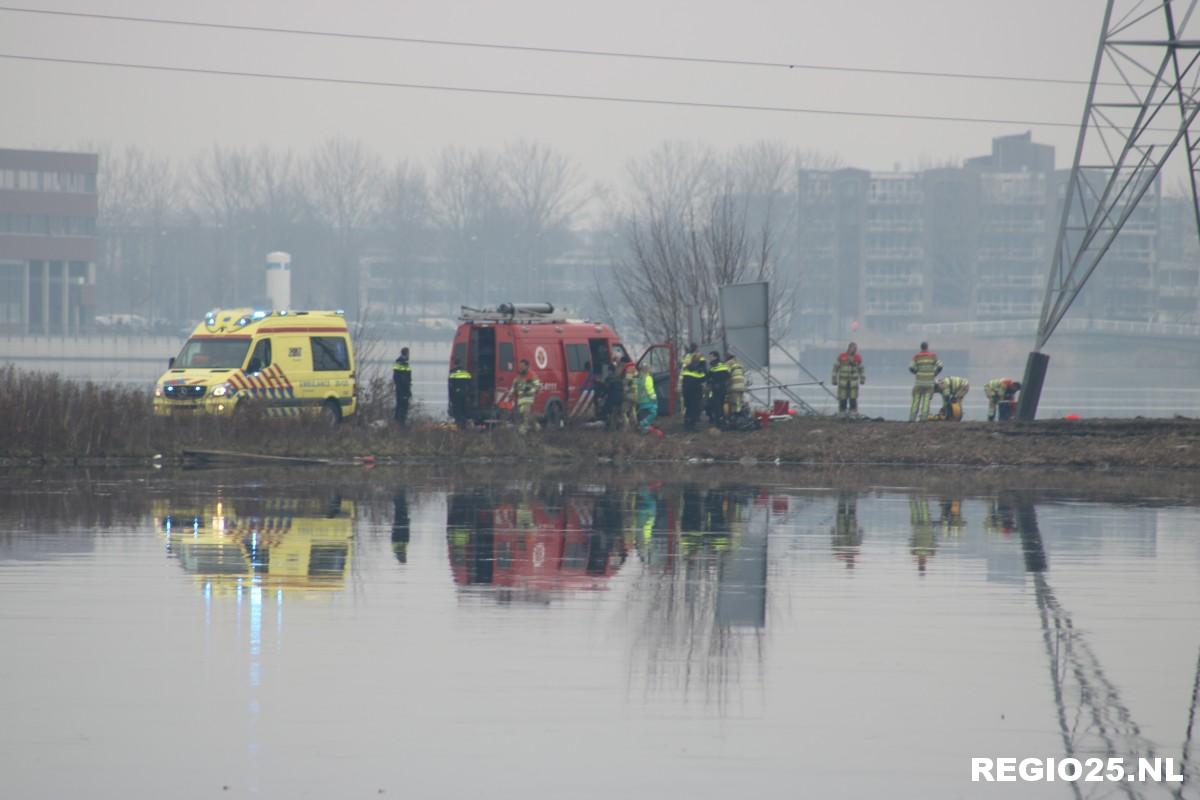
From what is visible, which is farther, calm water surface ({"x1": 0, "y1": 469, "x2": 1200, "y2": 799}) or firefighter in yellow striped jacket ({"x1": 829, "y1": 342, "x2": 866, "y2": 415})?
firefighter in yellow striped jacket ({"x1": 829, "y1": 342, "x2": 866, "y2": 415})

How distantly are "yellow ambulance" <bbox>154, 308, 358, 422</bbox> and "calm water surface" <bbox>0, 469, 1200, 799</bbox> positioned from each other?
1085cm

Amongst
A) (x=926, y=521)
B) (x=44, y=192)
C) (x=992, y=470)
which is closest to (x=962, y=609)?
(x=926, y=521)

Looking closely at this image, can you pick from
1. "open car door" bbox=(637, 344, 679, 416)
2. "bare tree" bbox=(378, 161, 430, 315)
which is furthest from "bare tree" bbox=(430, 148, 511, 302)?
"open car door" bbox=(637, 344, 679, 416)

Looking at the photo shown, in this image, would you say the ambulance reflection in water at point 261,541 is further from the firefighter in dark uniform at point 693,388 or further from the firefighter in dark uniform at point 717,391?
the firefighter in dark uniform at point 717,391

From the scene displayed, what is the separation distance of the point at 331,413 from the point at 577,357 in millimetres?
5243

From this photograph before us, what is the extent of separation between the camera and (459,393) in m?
31.4

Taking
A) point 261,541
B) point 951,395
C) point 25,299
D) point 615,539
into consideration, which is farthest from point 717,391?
point 25,299

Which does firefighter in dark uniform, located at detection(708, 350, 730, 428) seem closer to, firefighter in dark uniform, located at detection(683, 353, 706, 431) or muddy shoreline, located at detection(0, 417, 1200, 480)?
firefighter in dark uniform, located at detection(683, 353, 706, 431)

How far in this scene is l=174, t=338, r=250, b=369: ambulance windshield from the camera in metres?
31.0

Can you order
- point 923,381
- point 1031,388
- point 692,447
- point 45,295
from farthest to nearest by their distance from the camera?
1. point 45,295
2. point 923,381
3. point 1031,388
4. point 692,447

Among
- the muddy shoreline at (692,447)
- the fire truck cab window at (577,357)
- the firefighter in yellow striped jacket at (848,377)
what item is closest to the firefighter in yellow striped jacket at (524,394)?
the muddy shoreline at (692,447)

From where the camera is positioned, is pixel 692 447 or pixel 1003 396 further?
pixel 1003 396

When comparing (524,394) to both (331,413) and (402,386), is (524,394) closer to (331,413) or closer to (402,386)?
(402,386)

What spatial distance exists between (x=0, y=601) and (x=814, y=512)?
1065 centimetres
